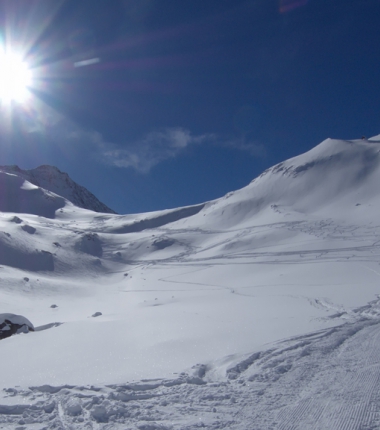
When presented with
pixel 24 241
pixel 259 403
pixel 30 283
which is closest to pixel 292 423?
pixel 259 403

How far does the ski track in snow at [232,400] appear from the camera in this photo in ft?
14.1

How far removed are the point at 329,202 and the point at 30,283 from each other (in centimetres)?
4921

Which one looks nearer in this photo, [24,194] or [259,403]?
[259,403]

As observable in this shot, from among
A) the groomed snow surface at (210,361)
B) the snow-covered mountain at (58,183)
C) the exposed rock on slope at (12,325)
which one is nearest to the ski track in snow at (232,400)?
the groomed snow surface at (210,361)

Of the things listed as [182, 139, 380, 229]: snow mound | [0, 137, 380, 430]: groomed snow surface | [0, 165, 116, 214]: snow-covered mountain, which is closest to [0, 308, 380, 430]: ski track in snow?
[0, 137, 380, 430]: groomed snow surface

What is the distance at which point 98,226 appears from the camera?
73.4 m

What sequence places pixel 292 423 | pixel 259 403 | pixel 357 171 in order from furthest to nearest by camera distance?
pixel 357 171, pixel 259 403, pixel 292 423

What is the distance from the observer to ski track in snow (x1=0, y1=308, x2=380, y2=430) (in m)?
4.29

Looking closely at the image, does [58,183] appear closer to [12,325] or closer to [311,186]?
[311,186]

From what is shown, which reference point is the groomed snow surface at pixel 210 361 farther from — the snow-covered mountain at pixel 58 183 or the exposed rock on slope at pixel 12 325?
the snow-covered mountain at pixel 58 183

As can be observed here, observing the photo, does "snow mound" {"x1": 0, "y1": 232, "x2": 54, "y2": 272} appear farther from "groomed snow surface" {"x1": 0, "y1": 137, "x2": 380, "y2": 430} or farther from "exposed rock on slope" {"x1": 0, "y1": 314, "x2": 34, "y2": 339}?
"exposed rock on slope" {"x1": 0, "y1": 314, "x2": 34, "y2": 339}

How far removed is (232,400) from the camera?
4895 millimetres

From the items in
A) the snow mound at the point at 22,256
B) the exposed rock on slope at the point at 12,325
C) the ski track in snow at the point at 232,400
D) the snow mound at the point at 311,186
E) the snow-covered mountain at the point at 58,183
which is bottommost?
the ski track in snow at the point at 232,400

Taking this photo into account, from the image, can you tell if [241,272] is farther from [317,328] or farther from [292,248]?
[317,328]
